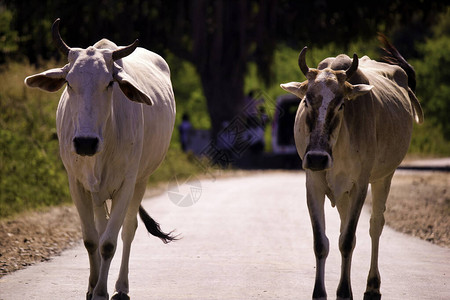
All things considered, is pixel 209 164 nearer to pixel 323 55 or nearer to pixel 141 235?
pixel 323 55

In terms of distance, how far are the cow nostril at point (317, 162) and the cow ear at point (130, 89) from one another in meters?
1.22

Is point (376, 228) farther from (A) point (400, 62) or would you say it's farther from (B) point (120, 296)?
(A) point (400, 62)

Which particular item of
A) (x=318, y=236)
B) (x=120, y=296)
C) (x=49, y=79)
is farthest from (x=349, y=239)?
(x=49, y=79)

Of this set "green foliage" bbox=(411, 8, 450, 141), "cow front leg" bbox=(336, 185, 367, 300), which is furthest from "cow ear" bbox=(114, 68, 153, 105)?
"green foliage" bbox=(411, 8, 450, 141)

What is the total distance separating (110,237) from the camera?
6578mm

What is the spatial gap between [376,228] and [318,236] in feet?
4.01

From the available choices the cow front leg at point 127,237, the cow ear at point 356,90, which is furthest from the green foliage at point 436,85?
the cow ear at point 356,90

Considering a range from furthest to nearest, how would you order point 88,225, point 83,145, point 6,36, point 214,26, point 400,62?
point 214,26, point 6,36, point 400,62, point 88,225, point 83,145

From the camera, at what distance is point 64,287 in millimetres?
7199

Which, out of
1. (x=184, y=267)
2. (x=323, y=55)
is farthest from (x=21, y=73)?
(x=323, y=55)

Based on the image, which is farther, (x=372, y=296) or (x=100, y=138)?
(x=372, y=296)

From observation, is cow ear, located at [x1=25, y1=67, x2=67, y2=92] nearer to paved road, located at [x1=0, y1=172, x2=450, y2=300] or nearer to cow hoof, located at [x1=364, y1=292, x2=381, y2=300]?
paved road, located at [x1=0, y1=172, x2=450, y2=300]

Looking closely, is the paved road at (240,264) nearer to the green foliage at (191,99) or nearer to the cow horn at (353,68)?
the cow horn at (353,68)

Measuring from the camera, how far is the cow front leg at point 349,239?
6719 mm
